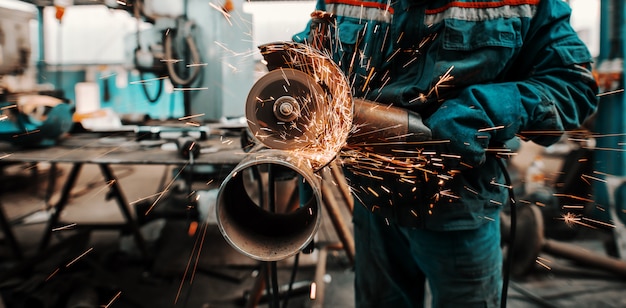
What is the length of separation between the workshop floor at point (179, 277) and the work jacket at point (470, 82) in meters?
1.38

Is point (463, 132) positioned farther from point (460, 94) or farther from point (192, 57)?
point (192, 57)

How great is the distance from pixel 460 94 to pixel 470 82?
0.06 m

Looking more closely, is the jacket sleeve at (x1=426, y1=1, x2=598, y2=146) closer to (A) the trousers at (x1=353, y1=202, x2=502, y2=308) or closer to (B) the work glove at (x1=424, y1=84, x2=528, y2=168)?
(B) the work glove at (x1=424, y1=84, x2=528, y2=168)

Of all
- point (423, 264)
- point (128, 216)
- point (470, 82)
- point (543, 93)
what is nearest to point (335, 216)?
point (423, 264)

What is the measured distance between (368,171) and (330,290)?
1.45m

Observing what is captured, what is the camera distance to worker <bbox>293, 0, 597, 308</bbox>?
3.13 feet

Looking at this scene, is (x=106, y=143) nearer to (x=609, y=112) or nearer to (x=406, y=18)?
(x=406, y=18)

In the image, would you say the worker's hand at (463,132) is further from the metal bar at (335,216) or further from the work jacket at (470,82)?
the metal bar at (335,216)

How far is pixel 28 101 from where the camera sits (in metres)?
2.20

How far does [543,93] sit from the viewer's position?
0.96 meters

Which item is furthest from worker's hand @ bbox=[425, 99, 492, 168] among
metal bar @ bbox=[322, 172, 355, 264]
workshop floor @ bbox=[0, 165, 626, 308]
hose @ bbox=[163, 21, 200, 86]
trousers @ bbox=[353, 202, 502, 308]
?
hose @ bbox=[163, 21, 200, 86]

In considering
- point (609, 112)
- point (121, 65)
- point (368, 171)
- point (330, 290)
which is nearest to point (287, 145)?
point (368, 171)

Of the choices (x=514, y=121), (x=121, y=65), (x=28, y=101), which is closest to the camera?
(x=514, y=121)

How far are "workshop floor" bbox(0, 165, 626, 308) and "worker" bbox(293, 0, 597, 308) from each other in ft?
4.22
